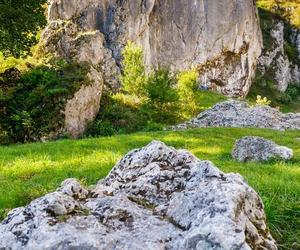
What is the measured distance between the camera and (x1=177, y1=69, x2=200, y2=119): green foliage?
48.6 meters

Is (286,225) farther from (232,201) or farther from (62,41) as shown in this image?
(62,41)

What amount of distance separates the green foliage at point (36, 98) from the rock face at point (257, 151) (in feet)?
58.5

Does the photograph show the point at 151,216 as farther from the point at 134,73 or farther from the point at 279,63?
the point at 279,63

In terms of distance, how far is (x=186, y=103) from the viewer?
4953 centimetres

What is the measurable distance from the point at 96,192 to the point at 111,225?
48.1 inches

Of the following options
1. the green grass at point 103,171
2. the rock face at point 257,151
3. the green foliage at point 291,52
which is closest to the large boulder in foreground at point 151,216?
the green grass at point 103,171

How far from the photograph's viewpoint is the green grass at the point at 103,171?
760cm

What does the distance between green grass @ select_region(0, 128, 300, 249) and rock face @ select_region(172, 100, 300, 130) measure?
17528 millimetres

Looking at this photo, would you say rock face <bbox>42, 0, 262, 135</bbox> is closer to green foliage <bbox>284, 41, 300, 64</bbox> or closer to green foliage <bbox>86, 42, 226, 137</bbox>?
green foliage <bbox>86, 42, 226, 137</bbox>

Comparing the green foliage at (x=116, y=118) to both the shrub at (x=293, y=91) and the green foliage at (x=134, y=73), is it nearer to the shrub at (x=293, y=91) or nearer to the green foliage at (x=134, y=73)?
the green foliage at (x=134, y=73)

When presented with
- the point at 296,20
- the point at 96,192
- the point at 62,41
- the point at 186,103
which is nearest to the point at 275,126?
the point at 186,103

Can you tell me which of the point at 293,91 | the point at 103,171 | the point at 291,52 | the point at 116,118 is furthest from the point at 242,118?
the point at 291,52

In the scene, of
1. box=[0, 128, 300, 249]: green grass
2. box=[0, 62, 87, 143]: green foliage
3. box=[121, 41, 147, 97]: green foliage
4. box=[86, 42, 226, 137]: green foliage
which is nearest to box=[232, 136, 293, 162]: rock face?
box=[0, 128, 300, 249]: green grass

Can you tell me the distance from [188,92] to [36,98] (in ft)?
68.8
